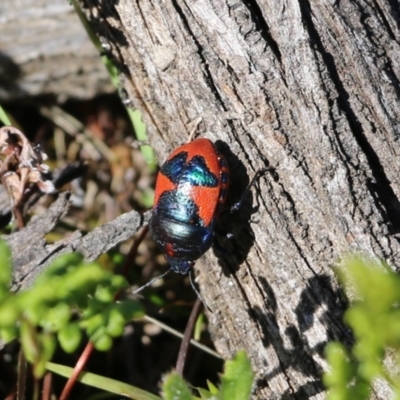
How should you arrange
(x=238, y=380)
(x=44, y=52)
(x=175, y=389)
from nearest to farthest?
(x=175, y=389) → (x=238, y=380) → (x=44, y=52)

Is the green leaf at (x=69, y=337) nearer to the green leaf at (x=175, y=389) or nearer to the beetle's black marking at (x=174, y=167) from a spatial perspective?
the green leaf at (x=175, y=389)

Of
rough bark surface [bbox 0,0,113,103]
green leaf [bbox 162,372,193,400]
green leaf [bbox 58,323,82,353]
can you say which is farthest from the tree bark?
rough bark surface [bbox 0,0,113,103]

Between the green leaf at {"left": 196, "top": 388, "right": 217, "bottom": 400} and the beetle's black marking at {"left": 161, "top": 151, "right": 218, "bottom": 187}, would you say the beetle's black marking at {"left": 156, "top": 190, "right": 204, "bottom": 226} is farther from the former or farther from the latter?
the green leaf at {"left": 196, "top": 388, "right": 217, "bottom": 400}

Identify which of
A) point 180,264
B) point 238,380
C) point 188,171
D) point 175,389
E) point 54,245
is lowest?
point 180,264

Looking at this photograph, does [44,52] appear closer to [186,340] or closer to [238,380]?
[186,340]

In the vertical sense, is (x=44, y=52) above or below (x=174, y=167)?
above

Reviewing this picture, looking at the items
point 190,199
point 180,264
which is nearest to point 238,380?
point 190,199
